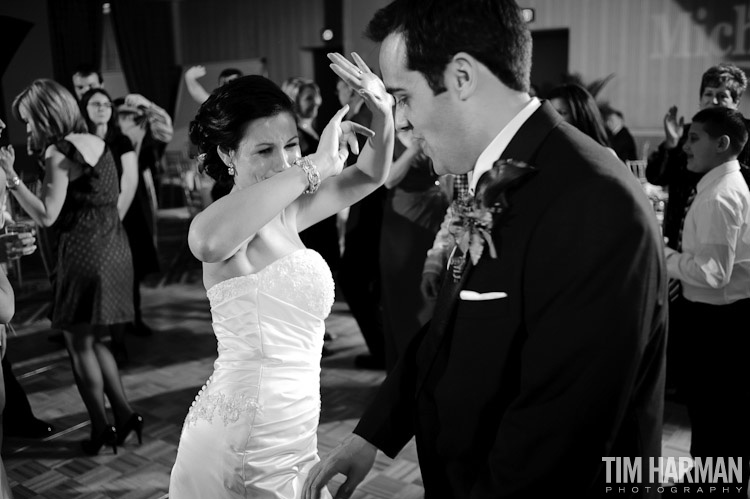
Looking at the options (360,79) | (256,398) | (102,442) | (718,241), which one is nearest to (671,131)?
(718,241)

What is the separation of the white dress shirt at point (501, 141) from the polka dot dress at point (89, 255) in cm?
245

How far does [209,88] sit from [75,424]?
8.98m

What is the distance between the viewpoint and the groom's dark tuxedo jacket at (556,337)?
88 cm

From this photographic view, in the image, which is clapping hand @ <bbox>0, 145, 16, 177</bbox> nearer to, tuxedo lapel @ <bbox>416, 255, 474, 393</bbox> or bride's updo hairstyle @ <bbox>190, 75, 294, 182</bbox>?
bride's updo hairstyle @ <bbox>190, 75, 294, 182</bbox>

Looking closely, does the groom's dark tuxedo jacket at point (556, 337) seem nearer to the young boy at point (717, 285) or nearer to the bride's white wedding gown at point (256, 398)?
the bride's white wedding gown at point (256, 398)

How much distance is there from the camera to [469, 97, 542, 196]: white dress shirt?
1.04 m

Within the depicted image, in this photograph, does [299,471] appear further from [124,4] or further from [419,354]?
[124,4]

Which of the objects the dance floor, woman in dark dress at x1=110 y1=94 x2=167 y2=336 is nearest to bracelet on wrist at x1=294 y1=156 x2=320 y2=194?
the dance floor

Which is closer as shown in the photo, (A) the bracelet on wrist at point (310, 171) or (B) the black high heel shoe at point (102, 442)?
(A) the bracelet on wrist at point (310, 171)

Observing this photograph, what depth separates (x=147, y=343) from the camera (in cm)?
464

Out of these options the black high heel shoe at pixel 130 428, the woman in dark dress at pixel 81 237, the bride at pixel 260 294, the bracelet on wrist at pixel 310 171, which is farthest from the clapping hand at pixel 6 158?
the bracelet on wrist at pixel 310 171

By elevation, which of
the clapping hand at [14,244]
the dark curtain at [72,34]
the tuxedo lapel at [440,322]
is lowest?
the clapping hand at [14,244]

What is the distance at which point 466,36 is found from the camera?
100 centimetres

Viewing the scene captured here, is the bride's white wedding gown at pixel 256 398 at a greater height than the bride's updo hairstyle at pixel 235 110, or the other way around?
the bride's updo hairstyle at pixel 235 110
